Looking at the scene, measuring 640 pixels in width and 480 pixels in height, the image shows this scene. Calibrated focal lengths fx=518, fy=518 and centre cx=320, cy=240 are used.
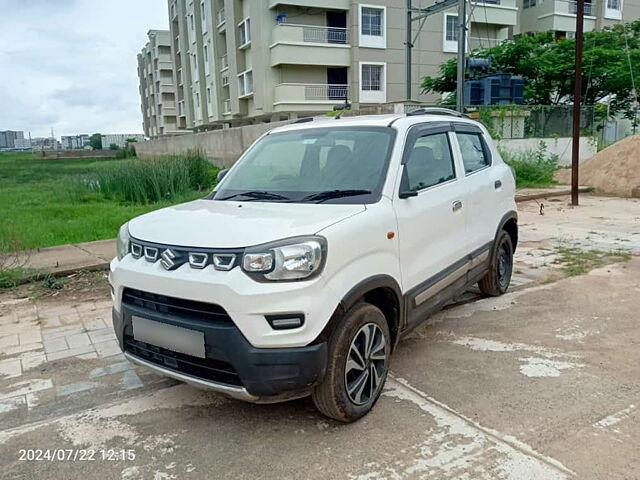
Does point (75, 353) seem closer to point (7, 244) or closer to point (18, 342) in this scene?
point (18, 342)

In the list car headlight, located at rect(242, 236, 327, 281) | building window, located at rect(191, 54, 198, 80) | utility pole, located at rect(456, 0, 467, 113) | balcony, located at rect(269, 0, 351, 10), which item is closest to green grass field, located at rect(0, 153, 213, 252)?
car headlight, located at rect(242, 236, 327, 281)

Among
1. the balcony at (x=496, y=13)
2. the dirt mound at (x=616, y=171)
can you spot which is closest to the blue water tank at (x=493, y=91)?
the dirt mound at (x=616, y=171)

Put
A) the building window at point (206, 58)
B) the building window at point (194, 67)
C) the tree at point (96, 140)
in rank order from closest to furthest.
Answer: the building window at point (206, 58), the building window at point (194, 67), the tree at point (96, 140)

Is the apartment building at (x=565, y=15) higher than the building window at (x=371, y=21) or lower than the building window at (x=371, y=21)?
higher

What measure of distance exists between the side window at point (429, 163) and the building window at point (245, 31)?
29654mm

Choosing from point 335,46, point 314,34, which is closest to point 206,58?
point 314,34

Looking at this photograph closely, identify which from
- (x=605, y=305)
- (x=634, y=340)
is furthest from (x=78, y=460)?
(x=605, y=305)

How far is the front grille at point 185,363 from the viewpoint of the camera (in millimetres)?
2705

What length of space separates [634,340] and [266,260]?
329cm

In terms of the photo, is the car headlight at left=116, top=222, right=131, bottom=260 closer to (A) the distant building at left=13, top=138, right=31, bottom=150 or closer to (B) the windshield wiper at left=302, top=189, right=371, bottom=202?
(B) the windshield wiper at left=302, top=189, right=371, bottom=202

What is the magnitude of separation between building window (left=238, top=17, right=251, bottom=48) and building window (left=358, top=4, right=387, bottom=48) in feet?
22.5

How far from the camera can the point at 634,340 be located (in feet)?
13.7

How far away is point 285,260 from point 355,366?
0.83 meters

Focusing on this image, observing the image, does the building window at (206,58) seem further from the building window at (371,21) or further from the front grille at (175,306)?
the front grille at (175,306)
